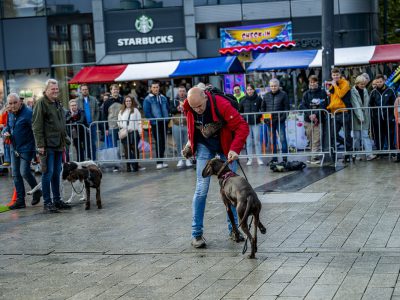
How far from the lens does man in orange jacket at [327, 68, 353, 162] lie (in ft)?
52.1

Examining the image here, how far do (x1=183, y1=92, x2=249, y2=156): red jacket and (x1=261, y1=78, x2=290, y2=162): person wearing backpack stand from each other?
25.9 feet

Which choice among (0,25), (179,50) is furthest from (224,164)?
(0,25)

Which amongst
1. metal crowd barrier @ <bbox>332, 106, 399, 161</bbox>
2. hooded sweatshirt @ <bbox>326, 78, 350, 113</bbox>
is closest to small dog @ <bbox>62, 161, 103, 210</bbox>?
metal crowd barrier @ <bbox>332, 106, 399, 161</bbox>

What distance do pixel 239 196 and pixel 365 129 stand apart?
8.91 m

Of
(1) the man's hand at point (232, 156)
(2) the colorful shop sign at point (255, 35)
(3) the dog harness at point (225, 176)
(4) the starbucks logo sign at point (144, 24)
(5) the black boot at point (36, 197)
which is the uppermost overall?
(4) the starbucks logo sign at point (144, 24)

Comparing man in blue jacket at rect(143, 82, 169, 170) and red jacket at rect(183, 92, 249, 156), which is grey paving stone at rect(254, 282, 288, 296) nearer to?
red jacket at rect(183, 92, 249, 156)

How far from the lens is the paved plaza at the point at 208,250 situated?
6.51 meters

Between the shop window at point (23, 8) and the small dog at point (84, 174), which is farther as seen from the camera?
the shop window at point (23, 8)

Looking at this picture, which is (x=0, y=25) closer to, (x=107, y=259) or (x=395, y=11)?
(x=395, y=11)

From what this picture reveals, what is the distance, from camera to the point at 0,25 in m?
31.0

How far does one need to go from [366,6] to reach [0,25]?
46.0ft

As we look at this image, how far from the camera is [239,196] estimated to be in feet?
25.2

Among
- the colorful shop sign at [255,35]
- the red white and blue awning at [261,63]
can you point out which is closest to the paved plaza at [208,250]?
the red white and blue awning at [261,63]

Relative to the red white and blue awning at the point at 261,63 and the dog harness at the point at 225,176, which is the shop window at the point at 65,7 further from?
the dog harness at the point at 225,176
